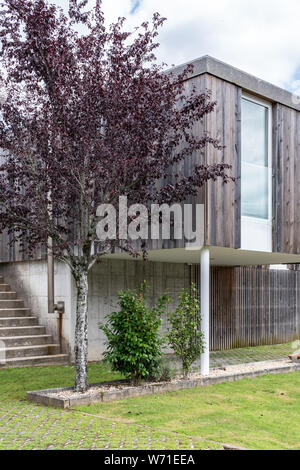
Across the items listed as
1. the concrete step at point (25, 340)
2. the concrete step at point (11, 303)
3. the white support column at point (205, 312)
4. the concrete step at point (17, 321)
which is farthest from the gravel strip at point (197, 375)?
the concrete step at point (11, 303)

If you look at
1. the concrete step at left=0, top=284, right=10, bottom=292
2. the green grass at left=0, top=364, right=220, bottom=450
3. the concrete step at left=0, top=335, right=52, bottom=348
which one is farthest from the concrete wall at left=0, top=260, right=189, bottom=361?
the green grass at left=0, top=364, right=220, bottom=450

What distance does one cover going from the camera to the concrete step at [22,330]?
12.8 metres

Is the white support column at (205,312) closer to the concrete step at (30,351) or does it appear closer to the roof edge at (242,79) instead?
the roof edge at (242,79)

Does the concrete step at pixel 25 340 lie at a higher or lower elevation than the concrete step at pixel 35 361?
higher

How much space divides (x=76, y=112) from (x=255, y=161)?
187 inches

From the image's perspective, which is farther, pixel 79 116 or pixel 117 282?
pixel 117 282

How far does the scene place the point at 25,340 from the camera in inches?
501

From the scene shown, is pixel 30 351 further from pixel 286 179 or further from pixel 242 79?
pixel 242 79

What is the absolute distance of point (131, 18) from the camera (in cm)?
875

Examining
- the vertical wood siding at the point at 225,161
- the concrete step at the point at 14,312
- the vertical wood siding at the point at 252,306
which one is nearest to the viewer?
the vertical wood siding at the point at 225,161

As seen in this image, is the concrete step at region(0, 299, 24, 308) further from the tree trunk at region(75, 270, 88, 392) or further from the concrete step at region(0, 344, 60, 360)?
the tree trunk at region(75, 270, 88, 392)

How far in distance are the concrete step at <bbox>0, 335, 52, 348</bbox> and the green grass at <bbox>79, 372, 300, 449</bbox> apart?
16.4 ft
